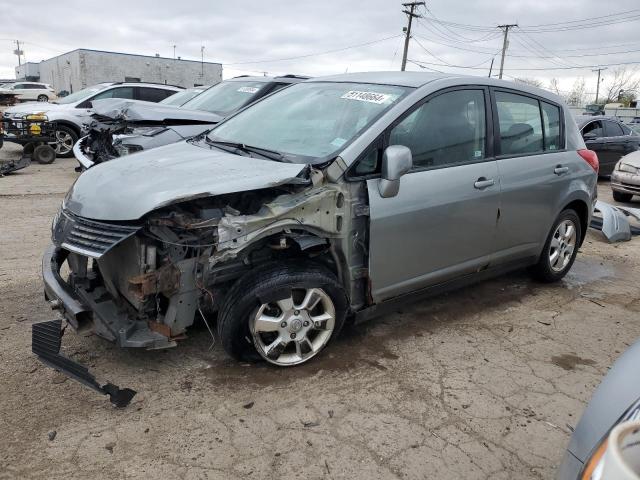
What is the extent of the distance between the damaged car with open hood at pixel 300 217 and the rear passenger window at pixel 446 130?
0.04 ft

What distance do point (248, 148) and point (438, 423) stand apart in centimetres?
213

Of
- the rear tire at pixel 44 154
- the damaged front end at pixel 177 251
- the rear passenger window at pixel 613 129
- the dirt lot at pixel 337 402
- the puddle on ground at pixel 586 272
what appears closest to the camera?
the dirt lot at pixel 337 402

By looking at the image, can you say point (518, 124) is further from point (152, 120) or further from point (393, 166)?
point (152, 120)

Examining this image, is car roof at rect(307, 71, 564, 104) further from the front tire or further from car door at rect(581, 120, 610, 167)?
car door at rect(581, 120, 610, 167)

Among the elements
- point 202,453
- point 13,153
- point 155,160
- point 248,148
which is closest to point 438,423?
point 202,453

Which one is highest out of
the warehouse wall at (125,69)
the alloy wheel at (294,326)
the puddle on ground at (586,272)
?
the warehouse wall at (125,69)

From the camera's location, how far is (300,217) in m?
3.08

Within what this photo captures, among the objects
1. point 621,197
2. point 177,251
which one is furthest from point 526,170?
point 621,197

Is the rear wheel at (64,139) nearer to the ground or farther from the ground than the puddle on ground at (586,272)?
farther from the ground

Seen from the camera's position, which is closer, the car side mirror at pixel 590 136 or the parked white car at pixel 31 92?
the car side mirror at pixel 590 136

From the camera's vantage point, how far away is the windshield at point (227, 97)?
772cm

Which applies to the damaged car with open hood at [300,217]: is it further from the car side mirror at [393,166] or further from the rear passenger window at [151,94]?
the rear passenger window at [151,94]

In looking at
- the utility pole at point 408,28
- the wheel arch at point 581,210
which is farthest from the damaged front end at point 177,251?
the utility pole at point 408,28

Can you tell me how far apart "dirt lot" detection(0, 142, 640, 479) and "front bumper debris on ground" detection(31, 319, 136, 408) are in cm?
9
